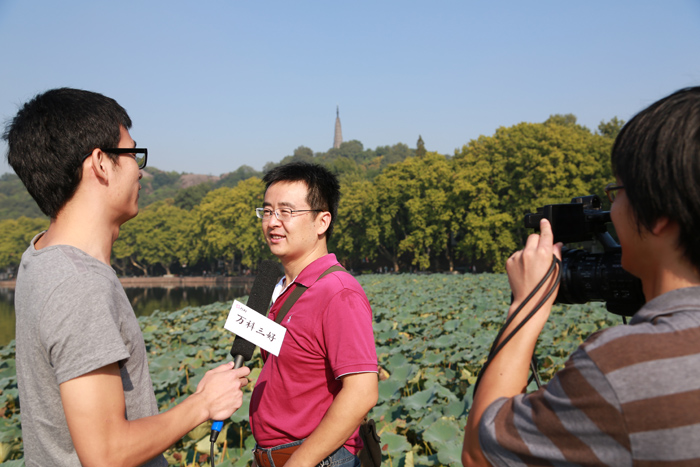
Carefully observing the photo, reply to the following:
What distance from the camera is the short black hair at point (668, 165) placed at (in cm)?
97

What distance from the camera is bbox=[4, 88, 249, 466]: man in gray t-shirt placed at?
1.31 meters

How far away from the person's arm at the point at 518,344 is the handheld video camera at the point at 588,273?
80mm

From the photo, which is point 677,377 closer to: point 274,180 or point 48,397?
point 48,397

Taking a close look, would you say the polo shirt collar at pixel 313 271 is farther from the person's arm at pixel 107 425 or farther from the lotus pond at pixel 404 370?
the lotus pond at pixel 404 370

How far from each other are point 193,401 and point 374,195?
1637 inches

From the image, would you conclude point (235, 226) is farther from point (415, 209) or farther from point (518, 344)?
point (518, 344)

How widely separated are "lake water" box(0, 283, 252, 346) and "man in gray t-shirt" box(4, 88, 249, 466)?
102 feet

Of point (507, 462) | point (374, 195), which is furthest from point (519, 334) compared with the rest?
point (374, 195)

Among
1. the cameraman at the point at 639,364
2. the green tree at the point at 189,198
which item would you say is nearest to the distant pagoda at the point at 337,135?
the green tree at the point at 189,198

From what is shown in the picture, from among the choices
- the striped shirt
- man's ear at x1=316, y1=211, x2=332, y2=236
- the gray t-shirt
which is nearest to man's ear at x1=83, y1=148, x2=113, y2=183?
the gray t-shirt

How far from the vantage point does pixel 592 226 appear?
4.75 feet

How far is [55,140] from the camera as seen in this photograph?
150 centimetres

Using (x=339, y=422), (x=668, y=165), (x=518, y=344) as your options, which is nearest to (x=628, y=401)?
(x=518, y=344)

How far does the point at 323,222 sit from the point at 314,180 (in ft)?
0.61
